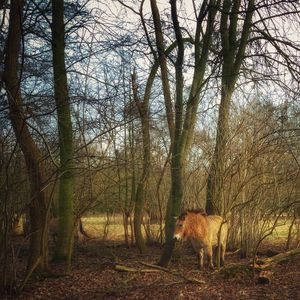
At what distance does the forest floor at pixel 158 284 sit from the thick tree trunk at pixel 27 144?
0.74 metres

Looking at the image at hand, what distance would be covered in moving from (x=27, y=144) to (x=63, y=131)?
7.50ft

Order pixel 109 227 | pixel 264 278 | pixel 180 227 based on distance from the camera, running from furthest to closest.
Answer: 1. pixel 109 227
2. pixel 180 227
3. pixel 264 278

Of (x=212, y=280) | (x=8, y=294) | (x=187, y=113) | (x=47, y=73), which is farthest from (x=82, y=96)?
(x=212, y=280)

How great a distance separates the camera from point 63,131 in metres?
10.9

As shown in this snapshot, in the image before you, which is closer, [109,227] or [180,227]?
[180,227]

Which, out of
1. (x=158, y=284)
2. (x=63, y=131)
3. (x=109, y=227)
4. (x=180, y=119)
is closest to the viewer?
(x=158, y=284)

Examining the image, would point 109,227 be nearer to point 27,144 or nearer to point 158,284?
point 158,284

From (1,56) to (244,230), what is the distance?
9.07 m

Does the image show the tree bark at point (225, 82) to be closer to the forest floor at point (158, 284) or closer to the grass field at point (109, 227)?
the forest floor at point (158, 284)

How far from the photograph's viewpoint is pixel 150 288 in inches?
338

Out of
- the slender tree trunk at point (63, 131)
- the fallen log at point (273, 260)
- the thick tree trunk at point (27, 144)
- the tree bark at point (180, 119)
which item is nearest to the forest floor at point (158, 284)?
the fallen log at point (273, 260)

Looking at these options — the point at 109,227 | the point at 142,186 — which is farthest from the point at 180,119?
the point at 109,227

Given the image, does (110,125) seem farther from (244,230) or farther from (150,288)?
(244,230)

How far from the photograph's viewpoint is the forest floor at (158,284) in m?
8.15
